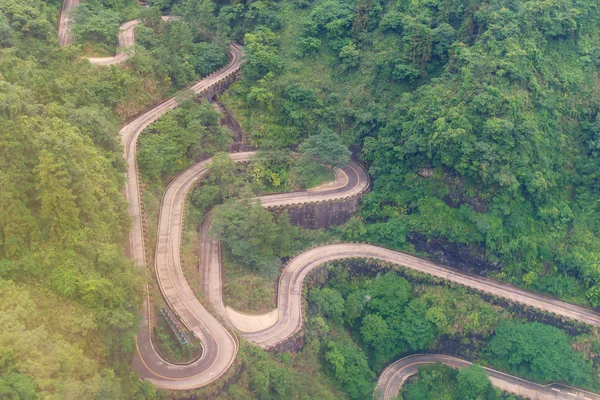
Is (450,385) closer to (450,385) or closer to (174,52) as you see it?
(450,385)

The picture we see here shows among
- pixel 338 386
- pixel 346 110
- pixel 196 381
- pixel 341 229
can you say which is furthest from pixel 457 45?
pixel 196 381

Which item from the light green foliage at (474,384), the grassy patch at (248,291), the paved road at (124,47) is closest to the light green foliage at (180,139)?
the paved road at (124,47)

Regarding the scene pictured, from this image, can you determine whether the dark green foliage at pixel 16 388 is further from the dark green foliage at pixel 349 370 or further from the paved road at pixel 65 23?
the paved road at pixel 65 23

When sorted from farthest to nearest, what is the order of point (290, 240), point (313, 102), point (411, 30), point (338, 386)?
point (313, 102), point (411, 30), point (290, 240), point (338, 386)

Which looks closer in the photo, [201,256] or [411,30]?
[201,256]

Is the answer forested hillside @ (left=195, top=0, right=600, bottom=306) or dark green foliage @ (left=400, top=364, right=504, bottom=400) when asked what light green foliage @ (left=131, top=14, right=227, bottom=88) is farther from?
dark green foliage @ (left=400, top=364, right=504, bottom=400)

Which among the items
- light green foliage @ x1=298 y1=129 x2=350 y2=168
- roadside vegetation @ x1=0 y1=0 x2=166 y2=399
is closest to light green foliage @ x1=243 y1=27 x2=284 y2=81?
light green foliage @ x1=298 y1=129 x2=350 y2=168

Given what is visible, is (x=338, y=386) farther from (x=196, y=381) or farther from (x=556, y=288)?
(x=556, y=288)
